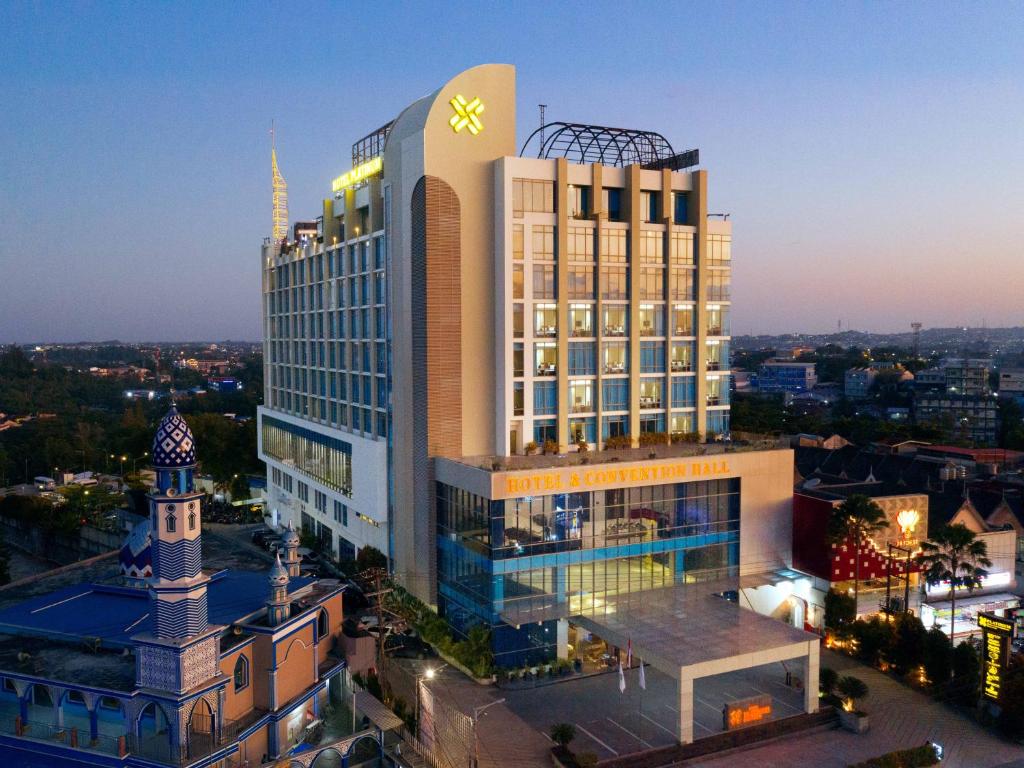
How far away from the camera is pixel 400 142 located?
50.8m

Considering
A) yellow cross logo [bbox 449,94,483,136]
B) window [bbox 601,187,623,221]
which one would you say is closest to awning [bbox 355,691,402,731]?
yellow cross logo [bbox 449,94,483,136]

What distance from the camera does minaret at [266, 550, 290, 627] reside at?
34.2 metres

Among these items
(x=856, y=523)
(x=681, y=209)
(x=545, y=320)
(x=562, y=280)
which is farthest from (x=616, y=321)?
(x=856, y=523)

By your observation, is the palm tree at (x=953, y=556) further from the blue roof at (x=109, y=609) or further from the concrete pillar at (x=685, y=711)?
the blue roof at (x=109, y=609)

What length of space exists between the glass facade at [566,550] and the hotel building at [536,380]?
114 mm

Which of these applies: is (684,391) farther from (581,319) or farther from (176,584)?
(176,584)

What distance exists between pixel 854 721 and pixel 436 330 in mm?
29434

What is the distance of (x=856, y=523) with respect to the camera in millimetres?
45031

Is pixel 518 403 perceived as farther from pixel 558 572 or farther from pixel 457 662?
pixel 457 662

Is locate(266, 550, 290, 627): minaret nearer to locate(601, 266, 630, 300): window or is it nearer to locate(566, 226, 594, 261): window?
locate(566, 226, 594, 261): window

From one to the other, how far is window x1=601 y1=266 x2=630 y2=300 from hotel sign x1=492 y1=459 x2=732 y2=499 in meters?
12.3

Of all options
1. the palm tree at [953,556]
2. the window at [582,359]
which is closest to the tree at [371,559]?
the window at [582,359]

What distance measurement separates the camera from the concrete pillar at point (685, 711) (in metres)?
33.8

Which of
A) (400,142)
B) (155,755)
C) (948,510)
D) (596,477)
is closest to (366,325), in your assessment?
(400,142)
